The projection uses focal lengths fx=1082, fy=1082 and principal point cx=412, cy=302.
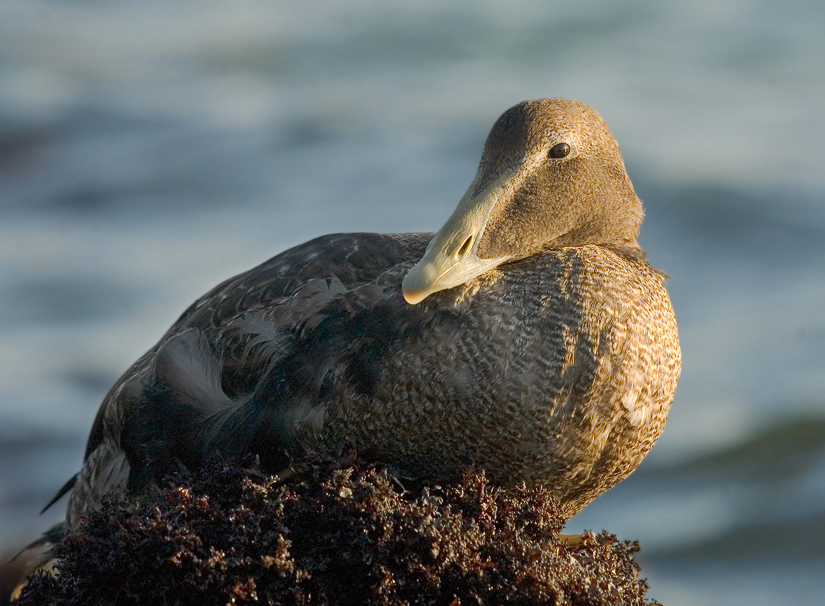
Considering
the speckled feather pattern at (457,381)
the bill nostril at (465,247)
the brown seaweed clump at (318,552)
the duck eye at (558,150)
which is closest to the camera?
the brown seaweed clump at (318,552)

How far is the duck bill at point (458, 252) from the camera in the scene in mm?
4090

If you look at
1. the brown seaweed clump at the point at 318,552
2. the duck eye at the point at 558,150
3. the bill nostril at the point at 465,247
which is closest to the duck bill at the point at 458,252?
the bill nostril at the point at 465,247

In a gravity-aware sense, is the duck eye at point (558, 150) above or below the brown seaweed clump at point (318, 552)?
above

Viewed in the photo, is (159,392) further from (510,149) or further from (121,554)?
(510,149)

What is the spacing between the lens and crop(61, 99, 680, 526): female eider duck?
4074mm

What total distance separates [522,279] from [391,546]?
4.30ft

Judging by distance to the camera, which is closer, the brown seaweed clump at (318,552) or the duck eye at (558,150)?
the brown seaweed clump at (318,552)

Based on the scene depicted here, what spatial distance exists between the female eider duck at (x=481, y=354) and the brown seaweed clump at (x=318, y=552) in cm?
43

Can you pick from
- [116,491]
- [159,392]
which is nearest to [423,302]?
[159,392]

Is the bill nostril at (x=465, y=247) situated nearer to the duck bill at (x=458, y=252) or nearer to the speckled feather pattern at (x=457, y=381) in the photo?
the duck bill at (x=458, y=252)

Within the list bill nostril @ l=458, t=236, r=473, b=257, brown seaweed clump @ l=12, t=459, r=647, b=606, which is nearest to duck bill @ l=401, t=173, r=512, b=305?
bill nostril @ l=458, t=236, r=473, b=257

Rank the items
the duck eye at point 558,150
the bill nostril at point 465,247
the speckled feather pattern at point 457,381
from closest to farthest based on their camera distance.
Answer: the speckled feather pattern at point 457,381
the bill nostril at point 465,247
the duck eye at point 558,150

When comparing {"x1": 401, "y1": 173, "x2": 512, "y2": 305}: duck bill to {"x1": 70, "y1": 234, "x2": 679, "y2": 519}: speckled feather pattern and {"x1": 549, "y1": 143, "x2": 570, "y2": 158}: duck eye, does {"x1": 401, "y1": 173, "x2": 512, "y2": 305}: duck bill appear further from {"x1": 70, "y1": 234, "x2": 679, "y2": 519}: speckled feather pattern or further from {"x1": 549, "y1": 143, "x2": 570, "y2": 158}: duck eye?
{"x1": 549, "y1": 143, "x2": 570, "y2": 158}: duck eye

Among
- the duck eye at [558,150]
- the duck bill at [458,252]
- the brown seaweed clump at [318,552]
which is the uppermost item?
the duck eye at [558,150]
